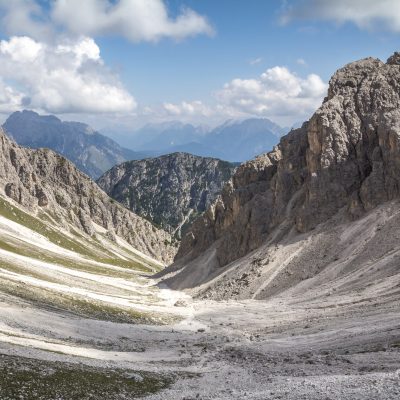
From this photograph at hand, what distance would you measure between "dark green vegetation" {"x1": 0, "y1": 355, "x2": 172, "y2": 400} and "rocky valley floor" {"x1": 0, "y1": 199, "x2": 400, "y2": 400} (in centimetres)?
8

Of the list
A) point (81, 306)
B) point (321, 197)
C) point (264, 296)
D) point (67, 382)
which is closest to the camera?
point (67, 382)

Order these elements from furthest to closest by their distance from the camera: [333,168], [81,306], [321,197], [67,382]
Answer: [333,168] → [321,197] → [81,306] → [67,382]

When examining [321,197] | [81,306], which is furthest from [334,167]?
[81,306]

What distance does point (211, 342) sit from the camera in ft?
184

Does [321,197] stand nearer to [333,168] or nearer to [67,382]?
[333,168]

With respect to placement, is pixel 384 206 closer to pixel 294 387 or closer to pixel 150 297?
pixel 150 297

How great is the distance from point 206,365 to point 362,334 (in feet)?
50.8

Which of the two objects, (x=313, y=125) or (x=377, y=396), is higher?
(x=313, y=125)

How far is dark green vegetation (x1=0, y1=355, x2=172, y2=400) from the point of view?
2520 cm

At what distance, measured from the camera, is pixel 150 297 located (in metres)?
101

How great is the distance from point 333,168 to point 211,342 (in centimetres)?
6070

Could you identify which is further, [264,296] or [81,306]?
[264,296]

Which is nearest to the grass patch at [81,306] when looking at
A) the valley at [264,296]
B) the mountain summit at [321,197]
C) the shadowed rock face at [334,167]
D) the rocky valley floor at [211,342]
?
the rocky valley floor at [211,342]

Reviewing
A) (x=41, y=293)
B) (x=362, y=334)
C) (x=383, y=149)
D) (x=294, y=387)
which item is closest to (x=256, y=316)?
(x=362, y=334)
